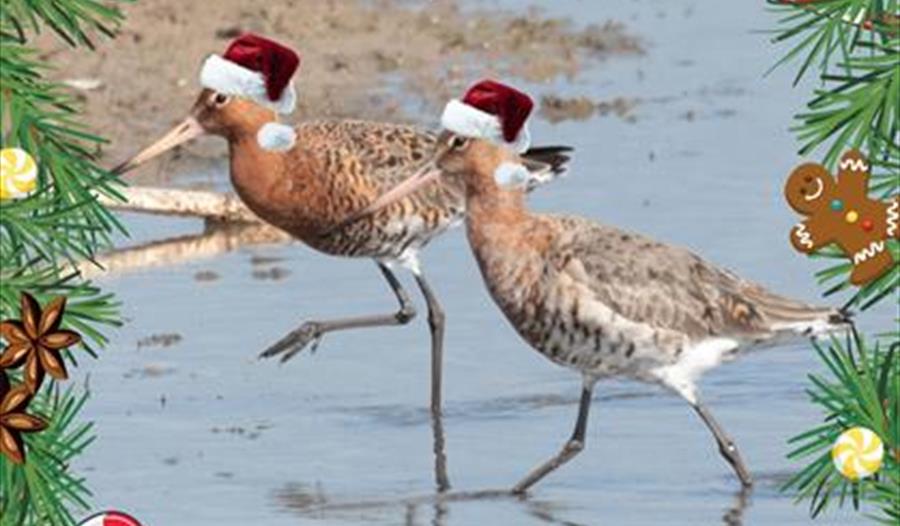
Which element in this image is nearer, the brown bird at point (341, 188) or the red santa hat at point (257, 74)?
the red santa hat at point (257, 74)

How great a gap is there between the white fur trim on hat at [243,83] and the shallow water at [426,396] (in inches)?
61.1

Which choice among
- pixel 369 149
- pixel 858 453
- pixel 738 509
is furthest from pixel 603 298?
pixel 858 453

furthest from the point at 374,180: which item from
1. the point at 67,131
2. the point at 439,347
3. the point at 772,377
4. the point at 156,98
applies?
the point at 67,131

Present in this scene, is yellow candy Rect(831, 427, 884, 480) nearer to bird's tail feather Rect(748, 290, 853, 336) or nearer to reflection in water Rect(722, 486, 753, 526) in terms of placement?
reflection in water Rect(722, 486, 753, 526)

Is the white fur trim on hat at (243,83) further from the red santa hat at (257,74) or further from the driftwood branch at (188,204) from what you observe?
the driftwood branch at (188,204)

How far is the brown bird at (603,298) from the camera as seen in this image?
8836 mm

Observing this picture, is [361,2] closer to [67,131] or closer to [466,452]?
[466,452]

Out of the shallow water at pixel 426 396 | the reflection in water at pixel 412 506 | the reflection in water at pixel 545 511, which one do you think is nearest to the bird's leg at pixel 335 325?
the shallow water at pixel 426 396

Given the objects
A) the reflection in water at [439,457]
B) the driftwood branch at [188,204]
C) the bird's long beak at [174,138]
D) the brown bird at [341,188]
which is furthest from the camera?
the driftwood branch at [188,204]

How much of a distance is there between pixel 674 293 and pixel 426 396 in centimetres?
191

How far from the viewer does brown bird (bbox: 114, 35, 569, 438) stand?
10.7 metres

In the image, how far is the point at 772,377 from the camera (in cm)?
1084

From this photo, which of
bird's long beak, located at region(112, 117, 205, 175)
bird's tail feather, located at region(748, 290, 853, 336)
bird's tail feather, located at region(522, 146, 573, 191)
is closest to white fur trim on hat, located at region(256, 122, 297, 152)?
bird's tail feather, located at region(748, 290, 853, 336)

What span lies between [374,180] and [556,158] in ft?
2.66
